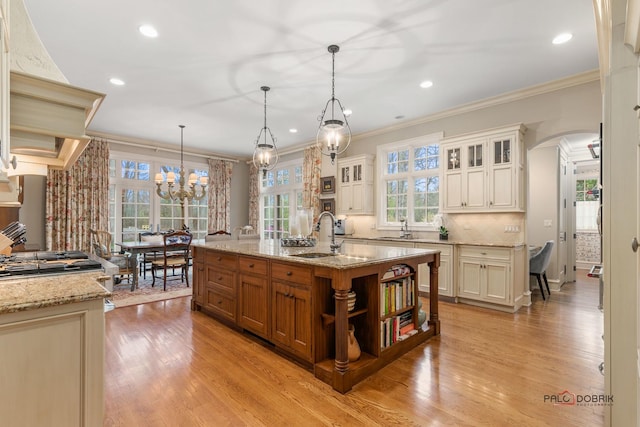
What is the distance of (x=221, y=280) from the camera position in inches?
136

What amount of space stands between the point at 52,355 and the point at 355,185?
5.17 m

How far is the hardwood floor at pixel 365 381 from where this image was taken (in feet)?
6.13

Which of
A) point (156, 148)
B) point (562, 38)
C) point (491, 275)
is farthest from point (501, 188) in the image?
point (156, 148)

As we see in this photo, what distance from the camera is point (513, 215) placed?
4262mm

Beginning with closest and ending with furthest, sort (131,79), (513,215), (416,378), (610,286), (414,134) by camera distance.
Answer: (610,286), (416,378), (131,79), (513,215), (414,134)

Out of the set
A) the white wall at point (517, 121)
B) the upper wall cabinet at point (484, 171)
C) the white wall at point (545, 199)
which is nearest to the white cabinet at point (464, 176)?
the upper wall cabinet at point (484, 171)

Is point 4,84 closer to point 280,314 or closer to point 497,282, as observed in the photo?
point 280,314

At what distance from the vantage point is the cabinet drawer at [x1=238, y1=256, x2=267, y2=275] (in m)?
2.81

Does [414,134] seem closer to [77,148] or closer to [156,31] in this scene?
[156,31]

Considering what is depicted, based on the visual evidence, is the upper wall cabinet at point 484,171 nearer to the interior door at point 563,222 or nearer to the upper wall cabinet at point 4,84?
the interior door at point 563,222

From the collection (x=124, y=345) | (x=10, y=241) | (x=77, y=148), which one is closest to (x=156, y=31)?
(x=77, y=148)

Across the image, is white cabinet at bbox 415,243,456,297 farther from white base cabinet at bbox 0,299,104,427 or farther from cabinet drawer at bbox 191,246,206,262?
white base cabinet at bbox 0,299,104,427

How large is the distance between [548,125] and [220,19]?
4.07 meters

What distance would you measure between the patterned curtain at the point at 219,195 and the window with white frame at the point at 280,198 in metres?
0.92
